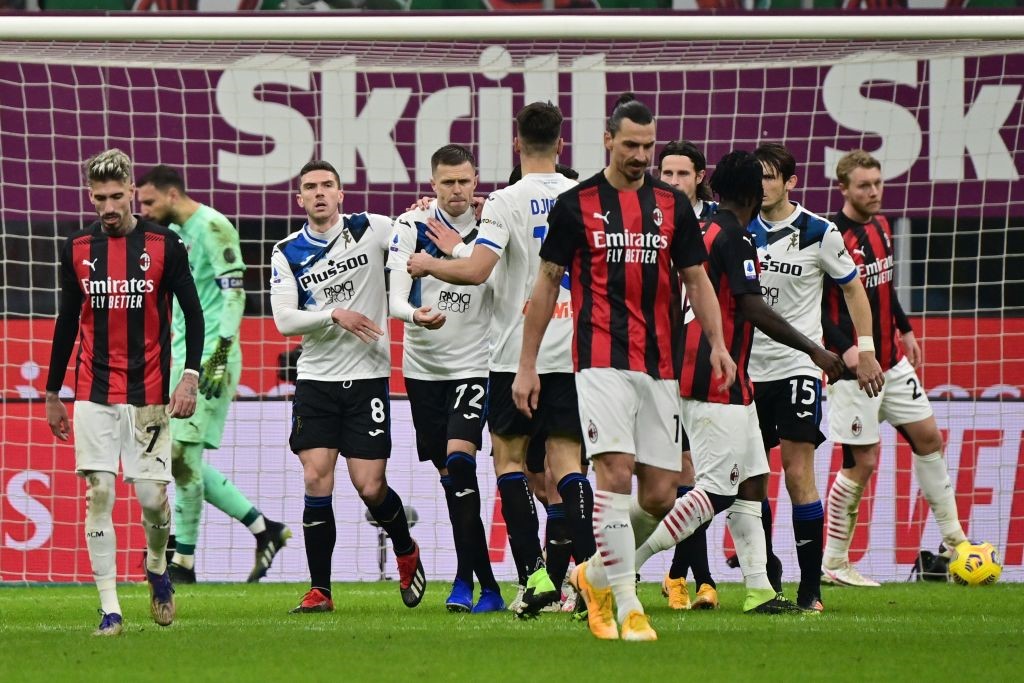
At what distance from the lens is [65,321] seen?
23.1ft

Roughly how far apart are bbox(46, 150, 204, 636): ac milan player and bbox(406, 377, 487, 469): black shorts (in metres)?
1.37

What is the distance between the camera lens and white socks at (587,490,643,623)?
19.8 ft

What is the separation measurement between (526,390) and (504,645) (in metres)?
0.95

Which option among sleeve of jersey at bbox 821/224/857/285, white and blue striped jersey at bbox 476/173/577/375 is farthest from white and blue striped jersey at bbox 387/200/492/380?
sleeve of jersey at bbox 821/224/857/285

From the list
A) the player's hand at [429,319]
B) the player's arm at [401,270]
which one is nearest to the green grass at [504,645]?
the player's hand at [429,319]

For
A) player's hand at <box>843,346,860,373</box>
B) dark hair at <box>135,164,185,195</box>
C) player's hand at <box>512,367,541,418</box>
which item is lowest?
player's hand at <box>512,367,541,418</box>

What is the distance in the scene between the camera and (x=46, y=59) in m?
10.4

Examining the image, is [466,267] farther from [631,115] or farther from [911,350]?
[911,350]

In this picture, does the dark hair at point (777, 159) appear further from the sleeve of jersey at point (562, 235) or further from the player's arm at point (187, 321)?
the player's arm at point (187, 321)

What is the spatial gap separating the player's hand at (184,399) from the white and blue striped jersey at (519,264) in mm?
1334

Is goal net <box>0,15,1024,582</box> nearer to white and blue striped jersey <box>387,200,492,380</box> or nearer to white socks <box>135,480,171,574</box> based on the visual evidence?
white and blue striped jersey <box>387,200,492,380</box>

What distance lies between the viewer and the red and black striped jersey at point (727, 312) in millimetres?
6961

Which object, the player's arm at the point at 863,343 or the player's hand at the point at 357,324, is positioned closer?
the player's arm at the point at 863,343

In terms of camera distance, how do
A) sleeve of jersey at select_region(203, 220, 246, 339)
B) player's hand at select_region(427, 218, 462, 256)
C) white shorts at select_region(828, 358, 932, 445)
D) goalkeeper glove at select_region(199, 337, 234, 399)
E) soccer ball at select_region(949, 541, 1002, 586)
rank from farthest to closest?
goalkeeper glove at select_region(199, 337, 234, 399) → sleeve of jersey at select_region(203, 220, 246, 339) → soccer ball at select_region(949, 541, 1002, 586) → white shorts at select_region(828, 358, 932, 445) → player's hand at select_region(427, 218, 462, 256)
